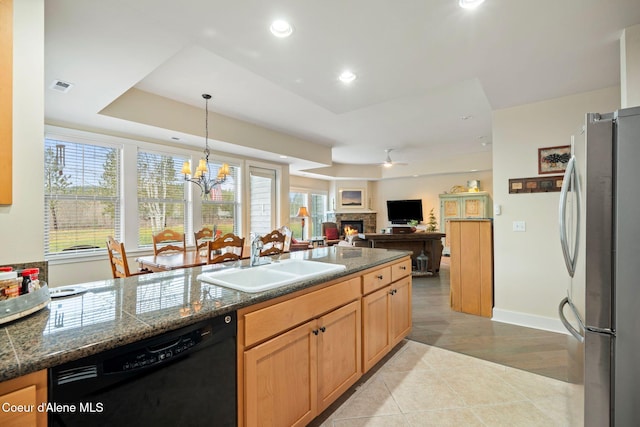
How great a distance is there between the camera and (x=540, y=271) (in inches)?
121

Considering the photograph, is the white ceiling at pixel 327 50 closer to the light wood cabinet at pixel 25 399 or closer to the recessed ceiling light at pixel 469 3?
the recessed ceiling light at pixel 469 3

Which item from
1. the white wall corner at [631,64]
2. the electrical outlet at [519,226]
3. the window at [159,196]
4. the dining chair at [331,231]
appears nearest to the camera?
the white wall corner at [631,64]

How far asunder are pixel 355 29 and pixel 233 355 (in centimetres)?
198

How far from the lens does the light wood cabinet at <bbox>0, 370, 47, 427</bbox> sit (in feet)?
2.24

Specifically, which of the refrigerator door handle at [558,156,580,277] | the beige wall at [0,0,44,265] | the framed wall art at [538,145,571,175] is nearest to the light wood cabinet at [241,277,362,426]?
the beige wall at [0,0,44,265]

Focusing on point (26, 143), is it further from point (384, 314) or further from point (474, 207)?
point (474, 207)

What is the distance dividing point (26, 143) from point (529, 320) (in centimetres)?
428

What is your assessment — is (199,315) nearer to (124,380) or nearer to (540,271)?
(124,380)

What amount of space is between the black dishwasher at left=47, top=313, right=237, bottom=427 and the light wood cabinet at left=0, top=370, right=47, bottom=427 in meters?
0.02

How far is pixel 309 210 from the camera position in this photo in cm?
912

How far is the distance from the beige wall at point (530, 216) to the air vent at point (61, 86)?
4.38 metres

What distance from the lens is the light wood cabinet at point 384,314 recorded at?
6.70 feet

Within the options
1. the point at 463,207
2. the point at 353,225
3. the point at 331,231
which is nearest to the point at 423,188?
the point at 463,207

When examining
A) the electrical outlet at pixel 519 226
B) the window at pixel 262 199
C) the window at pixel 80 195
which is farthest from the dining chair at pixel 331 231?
the window at pixel 80 195
